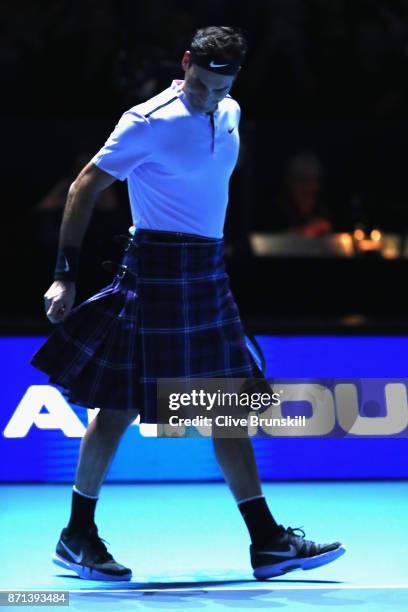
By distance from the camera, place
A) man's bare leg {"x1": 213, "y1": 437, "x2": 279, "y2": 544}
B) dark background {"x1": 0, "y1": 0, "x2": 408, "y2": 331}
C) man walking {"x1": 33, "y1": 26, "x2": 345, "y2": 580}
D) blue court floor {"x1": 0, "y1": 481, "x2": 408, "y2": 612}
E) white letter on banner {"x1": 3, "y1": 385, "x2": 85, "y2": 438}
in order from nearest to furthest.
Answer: blue court floor {"x1": 0, "y1": 481, "x2": 408, "y2": 612} < man walking {"x1": 33, "y1": 26, "x2": 345, "y2": 580} < man's bare leg {"x1": 213, "y1": 437, "x2": 279, "y2": 544} < white letter on banner {"x1": 3, "y1": 385, "x2": 85, "y2": 438} < dark background {"x1": 0, "y1": 0, "x2": 408, "y2": 331}

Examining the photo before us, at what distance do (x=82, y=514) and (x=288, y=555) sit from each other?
0.61 m

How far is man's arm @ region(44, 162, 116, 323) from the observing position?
352cm

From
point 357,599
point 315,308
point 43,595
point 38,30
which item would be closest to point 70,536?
point 43,595

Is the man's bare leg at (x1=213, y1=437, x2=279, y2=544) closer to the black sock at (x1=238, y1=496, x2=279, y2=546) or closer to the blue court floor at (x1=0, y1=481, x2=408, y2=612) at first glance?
the black sock at (x1=238, y1=496, x2=279, y2=546)

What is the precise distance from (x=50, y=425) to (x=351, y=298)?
6.78ft

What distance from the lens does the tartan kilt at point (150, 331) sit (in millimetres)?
3645

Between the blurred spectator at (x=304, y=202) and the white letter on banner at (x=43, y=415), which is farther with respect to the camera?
the blurred spectator at (x=304, y=202)

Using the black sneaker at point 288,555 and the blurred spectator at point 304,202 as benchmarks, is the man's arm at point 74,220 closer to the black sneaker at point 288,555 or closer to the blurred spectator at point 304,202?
the black sneaker at point 288,555

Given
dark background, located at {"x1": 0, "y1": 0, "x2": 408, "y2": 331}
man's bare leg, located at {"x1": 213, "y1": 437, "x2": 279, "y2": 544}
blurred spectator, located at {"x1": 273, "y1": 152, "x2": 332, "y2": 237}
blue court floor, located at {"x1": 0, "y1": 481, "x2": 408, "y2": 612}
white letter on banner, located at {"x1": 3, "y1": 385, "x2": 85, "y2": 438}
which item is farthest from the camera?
dark background, located at {"x1": 0, "y1": 0, "x2": 408, "y2": 331}

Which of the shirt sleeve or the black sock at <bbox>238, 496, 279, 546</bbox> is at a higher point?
the shirt sleeve

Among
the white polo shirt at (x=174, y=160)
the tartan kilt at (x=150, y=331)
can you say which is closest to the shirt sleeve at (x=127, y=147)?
the white polo shirt at (x=174, y=160)

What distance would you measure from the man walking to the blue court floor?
0.39 ft

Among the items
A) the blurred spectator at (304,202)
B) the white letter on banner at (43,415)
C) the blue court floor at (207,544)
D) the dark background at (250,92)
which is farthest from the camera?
the dark background at (250,92)

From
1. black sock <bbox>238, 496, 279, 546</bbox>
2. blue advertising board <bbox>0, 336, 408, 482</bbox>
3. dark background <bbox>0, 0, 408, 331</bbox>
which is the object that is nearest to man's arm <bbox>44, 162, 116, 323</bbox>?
black sock <bbox>238, 496, 279, 546</bbox>
